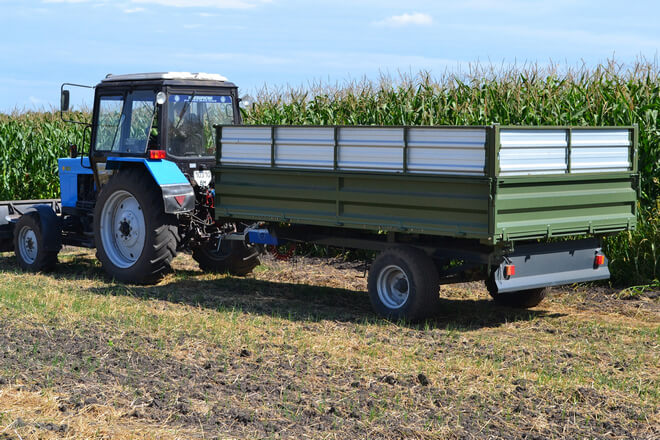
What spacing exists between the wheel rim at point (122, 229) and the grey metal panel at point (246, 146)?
1.46 m

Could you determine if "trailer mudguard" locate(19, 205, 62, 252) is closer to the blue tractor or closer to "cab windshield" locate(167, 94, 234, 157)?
the blue tractor

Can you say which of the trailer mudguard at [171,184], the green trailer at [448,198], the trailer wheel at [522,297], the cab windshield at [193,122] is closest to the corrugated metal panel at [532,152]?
the green trailer at [448,198]

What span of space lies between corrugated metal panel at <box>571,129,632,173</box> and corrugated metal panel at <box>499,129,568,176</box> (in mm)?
191

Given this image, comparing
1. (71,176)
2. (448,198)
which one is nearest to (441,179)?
(448,198)

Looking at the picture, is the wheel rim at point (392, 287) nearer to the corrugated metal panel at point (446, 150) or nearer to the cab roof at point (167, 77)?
the corrugated metal panel at point (446, 150)

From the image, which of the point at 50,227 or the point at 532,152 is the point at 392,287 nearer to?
the point at 532,152

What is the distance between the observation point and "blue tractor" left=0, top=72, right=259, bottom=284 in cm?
1072

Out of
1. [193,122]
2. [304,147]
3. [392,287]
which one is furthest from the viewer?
[193,122]

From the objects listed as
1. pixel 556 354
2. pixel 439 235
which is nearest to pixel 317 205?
pixel 439 235

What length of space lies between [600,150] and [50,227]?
7263 millimetres

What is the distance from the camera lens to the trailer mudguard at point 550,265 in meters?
8.54

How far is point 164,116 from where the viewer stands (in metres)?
10.8

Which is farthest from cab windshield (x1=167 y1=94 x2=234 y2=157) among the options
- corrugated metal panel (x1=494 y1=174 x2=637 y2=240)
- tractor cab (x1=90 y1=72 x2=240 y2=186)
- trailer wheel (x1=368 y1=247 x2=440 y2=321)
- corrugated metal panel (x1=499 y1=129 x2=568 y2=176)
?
corrugated metal panel (x1=494 y1=174 x2=637 y2=240)

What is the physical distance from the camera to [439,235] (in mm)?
8742
